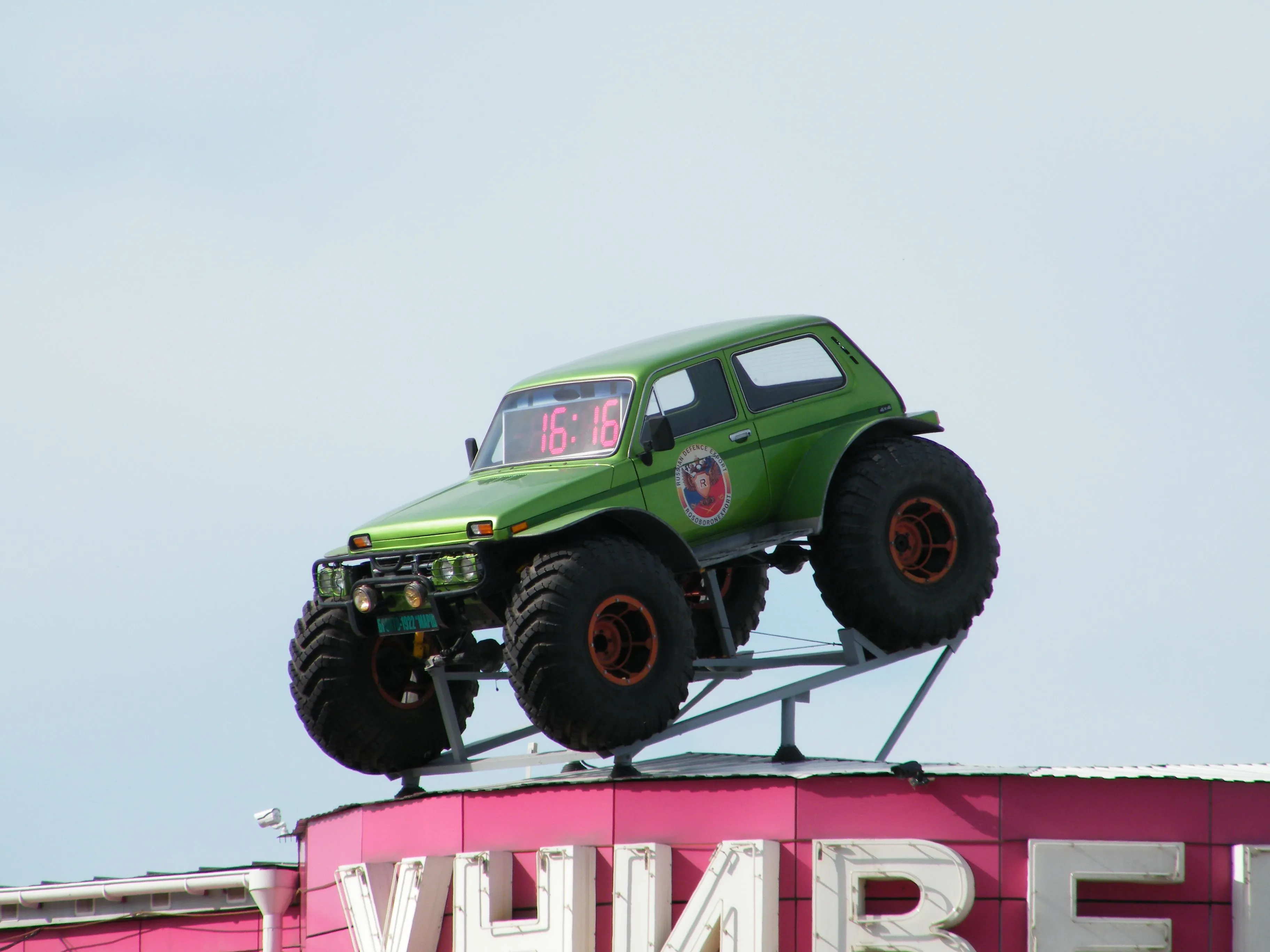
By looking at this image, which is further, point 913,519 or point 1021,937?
point 913,519

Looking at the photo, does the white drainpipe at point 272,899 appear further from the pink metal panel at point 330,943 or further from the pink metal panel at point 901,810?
the pink metal panel at point 901,810

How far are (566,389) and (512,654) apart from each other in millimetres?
2943

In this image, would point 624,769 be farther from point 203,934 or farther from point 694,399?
point 203,934

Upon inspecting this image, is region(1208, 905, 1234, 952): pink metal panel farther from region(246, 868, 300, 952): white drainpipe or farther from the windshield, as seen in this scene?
region(246, 868, 300, 952): white drainpipe

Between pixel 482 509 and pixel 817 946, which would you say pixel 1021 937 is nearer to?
pixel 817 946

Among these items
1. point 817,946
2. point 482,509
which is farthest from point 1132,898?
point 482,509

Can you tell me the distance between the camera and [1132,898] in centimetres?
1600

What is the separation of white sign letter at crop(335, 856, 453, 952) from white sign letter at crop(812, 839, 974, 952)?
327cm

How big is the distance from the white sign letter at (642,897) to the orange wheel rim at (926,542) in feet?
12.6

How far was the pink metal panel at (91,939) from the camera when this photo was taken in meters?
22.4

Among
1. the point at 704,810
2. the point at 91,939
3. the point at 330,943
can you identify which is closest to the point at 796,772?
the point at 704,810

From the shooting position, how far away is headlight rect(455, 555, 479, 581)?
16.4 meters

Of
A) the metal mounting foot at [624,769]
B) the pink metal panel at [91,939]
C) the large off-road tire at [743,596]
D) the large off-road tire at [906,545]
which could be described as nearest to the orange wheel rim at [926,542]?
the large off-road tire at [906,545]

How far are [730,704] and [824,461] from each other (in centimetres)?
230
